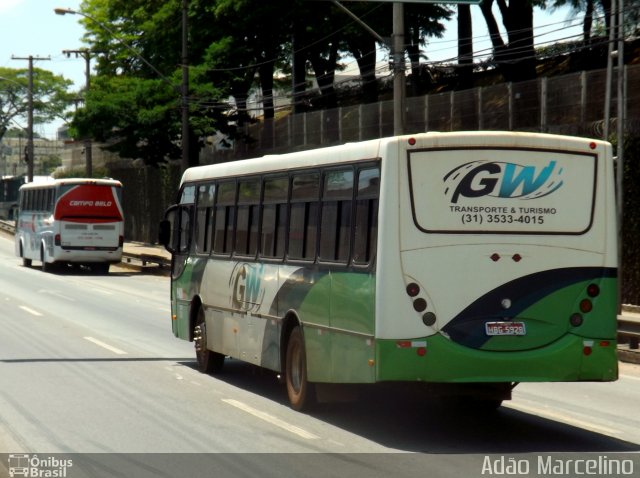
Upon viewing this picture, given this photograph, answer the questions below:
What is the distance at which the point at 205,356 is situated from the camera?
1650cm

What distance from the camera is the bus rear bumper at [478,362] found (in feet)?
35.9

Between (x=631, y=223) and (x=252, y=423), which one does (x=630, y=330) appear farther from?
(x=252, y=423)

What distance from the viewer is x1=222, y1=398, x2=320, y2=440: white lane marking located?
11348 mm

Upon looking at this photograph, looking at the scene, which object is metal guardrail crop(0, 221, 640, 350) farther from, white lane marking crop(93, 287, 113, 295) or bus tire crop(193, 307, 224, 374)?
white lane marking crop(93, 287, 113, 295)

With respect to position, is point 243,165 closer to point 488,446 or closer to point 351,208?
point 351,208

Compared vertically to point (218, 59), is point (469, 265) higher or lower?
lower

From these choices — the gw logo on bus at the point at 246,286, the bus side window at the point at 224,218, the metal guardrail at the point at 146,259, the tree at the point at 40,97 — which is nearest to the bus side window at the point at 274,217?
the gw logo on bus at the point at 246,286

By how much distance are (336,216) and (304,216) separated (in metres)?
0.89

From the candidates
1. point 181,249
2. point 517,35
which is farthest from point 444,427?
point 517,35

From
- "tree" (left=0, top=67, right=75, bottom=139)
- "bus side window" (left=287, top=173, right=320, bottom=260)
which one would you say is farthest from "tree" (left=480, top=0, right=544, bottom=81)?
"tree" (left=0, top=67, right=75, bottom=139)

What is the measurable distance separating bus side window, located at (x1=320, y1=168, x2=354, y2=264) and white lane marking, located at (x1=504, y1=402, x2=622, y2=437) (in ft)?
8.65

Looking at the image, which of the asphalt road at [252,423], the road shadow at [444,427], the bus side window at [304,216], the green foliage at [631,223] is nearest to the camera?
the asphalt road at [252,423]

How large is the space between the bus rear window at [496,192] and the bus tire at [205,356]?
5794mm

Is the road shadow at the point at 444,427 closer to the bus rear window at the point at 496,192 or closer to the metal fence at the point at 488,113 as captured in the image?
the bus rear window at the point at 496,192
